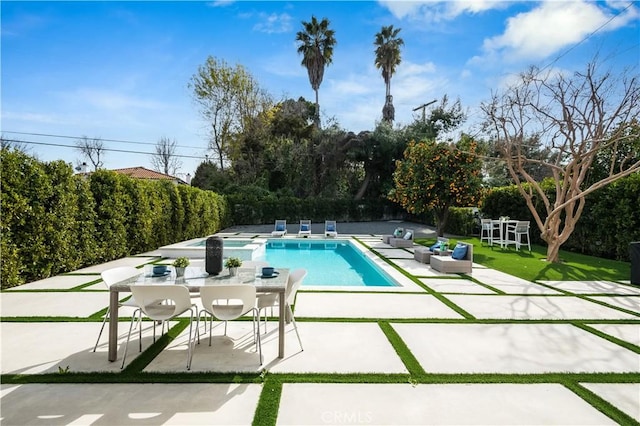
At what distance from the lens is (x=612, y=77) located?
30.3ft

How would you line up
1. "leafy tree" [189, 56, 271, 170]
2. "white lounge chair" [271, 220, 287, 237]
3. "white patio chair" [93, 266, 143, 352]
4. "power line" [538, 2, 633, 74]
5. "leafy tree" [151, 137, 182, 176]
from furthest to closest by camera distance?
"leafy tree" [151, 137, 182, 176], "leafy tree" [189, 56, 271, 170], "white lounge chair" [271, 220, 287, 237], "power line" [538, 2, 633, 74], "white patio chair" [93, 266, 143, 352]

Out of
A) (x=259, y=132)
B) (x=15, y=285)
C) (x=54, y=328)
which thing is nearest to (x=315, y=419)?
(x=54, y=328)

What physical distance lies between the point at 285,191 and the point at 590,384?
24.2 meters

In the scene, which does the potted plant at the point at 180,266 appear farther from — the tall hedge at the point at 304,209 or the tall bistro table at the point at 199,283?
the tall hedge at the point at 304,209

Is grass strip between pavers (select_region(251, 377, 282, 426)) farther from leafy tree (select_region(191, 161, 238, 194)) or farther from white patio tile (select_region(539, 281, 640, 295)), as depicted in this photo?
leafy tree (select_region(191, 161, 238, 194))

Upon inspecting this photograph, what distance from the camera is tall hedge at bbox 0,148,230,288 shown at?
6066 mm

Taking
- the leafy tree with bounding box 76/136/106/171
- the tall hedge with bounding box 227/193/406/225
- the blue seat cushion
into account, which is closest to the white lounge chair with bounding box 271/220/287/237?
the tall hedge with bounding box 227/193/406/225

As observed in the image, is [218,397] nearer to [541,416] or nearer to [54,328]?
[541,416]

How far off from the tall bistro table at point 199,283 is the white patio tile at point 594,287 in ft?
20.9

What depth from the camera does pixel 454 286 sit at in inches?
279

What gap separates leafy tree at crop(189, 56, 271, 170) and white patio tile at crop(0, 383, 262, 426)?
88.1 feet

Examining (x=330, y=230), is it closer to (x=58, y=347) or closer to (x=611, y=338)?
(x=611, y=338)

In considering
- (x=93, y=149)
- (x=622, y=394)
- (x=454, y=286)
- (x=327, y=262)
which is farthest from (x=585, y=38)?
(x=93, y=149)

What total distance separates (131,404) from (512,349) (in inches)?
152
